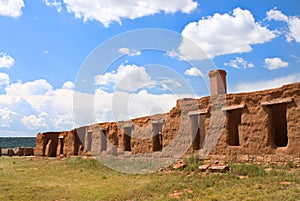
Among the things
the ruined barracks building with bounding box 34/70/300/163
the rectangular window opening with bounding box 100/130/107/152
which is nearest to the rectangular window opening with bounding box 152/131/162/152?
the ruined barracks building with bounding box 34/70/300/163

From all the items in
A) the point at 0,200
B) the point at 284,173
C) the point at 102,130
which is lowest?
the point at 0,200

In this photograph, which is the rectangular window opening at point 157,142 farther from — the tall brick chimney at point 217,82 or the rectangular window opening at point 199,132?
the tall brick chimney at point 217,82

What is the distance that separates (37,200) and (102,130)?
464 inches

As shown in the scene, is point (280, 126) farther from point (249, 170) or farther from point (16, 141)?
point (16, 141)

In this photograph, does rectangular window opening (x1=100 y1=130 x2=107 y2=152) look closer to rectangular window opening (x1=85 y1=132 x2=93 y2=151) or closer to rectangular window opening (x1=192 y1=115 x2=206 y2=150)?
rectangular window opening (x1=85 y1=132 x2=93 y2=151)

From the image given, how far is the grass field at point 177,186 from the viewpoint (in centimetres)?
845

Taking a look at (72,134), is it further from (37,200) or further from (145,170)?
(37,200)

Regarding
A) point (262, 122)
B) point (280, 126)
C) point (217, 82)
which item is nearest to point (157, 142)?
point (217, 82)

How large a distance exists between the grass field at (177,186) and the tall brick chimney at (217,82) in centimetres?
374

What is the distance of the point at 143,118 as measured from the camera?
57.9ft

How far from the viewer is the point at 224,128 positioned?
43.4 feet

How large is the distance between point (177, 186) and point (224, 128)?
4169 mm

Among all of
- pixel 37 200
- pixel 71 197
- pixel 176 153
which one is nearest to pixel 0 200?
pixel 37 200

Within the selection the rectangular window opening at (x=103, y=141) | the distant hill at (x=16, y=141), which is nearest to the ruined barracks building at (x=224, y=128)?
the rectangular window opening at (x=103, y=141)
